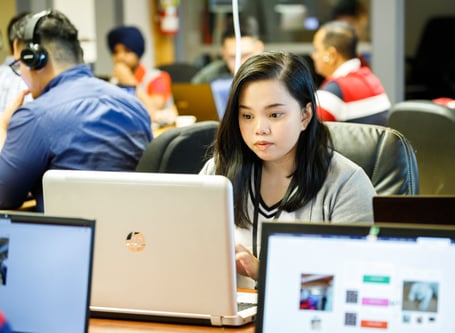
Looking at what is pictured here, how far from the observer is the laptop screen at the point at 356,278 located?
1.45m

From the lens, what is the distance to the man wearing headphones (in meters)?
2.99

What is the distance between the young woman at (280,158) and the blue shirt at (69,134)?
85 centimetres

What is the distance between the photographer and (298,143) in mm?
2326

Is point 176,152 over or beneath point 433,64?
beneath

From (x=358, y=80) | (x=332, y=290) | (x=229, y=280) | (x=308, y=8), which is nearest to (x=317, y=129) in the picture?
(x=229, y=280)

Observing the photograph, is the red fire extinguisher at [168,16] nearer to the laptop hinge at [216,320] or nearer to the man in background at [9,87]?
the man in background at [9,87]

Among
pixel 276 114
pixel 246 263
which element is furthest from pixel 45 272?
pixel 276 114

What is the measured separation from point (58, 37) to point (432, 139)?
1529mm

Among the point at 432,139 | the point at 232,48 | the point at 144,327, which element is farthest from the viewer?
the point at 232,48

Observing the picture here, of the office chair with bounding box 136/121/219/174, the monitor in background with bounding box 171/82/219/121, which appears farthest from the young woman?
the monitor in background with bounding box 171/82/219/121

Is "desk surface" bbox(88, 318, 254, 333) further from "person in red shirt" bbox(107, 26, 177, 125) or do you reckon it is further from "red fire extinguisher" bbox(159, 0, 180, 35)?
"red fire extinguisher" bbox(159, 0, 180, 35)

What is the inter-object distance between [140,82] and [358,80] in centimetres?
205

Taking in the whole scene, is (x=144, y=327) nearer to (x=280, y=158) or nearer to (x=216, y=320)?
(x=216, y=320)

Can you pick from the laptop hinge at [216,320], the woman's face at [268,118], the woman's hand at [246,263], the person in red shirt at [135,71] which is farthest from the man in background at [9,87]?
the laptop hinge at [216,320]
